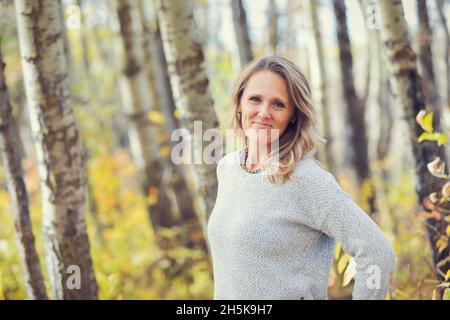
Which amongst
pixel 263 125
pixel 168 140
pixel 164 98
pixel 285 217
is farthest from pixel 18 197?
pixel 164 98

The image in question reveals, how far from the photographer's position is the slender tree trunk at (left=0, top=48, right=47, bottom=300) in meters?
4.05

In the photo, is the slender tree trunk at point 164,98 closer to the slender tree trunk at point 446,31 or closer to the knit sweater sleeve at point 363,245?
the slender tree trunk at point 446,31

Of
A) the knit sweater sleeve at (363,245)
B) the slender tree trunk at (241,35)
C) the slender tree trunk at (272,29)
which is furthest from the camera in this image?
the slender tree trunk at (272,29)

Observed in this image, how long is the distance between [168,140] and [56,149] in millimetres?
4399

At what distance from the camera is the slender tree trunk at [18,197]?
405 cm

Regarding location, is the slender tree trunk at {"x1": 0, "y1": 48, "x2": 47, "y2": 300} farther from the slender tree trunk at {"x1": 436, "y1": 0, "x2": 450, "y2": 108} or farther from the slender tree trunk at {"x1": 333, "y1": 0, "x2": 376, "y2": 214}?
the slender tree trunk at {"x1": 436, "y1": 0, "x2": 450, "y2": 108}

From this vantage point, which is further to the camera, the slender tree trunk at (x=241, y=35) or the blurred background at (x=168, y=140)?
the slender tree trunk at (x=241, y=35)

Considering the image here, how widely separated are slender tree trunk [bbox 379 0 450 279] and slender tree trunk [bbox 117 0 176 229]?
4.05 metres

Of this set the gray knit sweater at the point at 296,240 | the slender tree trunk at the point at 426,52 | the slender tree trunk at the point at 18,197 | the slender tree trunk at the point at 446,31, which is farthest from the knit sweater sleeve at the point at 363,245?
the slender tree trunk at the point at 446,31

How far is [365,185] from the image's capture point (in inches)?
299

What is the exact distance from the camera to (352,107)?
26.9ft

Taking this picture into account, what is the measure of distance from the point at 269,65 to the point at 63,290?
2492 millimetres

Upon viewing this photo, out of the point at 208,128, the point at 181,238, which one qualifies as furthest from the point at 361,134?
the point at 208,128

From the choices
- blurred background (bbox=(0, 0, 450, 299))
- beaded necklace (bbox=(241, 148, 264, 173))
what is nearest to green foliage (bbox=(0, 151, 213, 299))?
blurred background (bbox=(0, 0, 450, 299))
